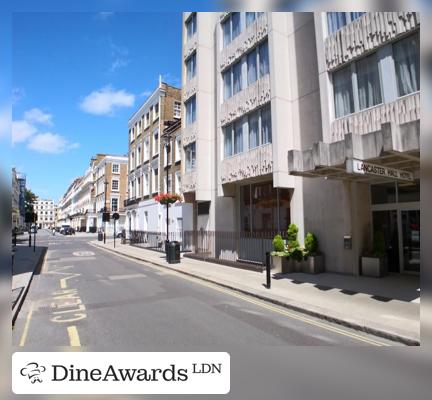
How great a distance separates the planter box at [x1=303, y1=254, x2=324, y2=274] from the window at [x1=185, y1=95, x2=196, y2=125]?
12239mm

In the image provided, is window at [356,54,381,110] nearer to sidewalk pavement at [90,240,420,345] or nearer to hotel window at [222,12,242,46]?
sidewalk pavement at [90,240,420,345]

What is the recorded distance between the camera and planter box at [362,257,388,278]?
10.8 m

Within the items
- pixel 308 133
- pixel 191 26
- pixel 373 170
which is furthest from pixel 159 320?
pixel 191 26

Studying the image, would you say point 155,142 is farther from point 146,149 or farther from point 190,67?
point 190,67

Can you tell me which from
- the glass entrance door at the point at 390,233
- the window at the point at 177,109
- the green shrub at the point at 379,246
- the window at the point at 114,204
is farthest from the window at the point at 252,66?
the window at the point at 114,204

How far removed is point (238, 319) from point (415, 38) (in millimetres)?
9116

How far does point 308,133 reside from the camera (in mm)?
13633

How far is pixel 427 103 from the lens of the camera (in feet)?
20.6

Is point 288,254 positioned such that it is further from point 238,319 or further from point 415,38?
point 415,38

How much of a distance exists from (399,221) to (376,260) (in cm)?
166

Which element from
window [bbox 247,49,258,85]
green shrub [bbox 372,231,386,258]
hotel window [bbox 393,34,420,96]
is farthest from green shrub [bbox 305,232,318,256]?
window [bbox 247,49,258,85]

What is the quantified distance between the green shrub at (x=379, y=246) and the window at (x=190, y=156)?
39.2 ft

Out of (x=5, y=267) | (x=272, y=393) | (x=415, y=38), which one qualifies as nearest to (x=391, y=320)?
(x=272, y=393)

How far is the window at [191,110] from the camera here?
2098cm
